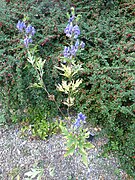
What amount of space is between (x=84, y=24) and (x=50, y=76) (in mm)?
754

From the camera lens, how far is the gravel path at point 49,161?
206 cm

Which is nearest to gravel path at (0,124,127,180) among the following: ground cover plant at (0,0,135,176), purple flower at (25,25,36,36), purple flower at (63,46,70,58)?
ground cover plant at (0,0,135,176)

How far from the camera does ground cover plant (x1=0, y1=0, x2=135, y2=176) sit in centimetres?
207

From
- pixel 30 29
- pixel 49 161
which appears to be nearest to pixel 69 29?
pixel 30 29

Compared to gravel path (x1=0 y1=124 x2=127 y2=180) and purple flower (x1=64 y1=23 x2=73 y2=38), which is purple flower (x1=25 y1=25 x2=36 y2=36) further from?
gravel path (x1=0 y1=124 x2=127 y2=180)

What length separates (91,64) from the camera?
7.38ft

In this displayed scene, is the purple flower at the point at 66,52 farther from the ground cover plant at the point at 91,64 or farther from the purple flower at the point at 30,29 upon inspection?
the ground cover plant at the point at 91,64

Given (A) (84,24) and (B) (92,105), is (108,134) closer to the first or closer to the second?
(B) (92,105)

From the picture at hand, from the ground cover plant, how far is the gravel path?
A: 156 millimetres

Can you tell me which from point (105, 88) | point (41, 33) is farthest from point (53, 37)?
point (105, 88)

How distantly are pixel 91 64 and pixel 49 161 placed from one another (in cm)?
105

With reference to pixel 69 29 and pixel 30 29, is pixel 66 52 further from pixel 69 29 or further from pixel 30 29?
pixel 30 29

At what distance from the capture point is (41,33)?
8.69ft

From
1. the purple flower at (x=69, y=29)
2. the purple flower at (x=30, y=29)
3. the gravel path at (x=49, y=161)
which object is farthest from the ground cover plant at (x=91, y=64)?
the purple flower at (x=69, y=29)
